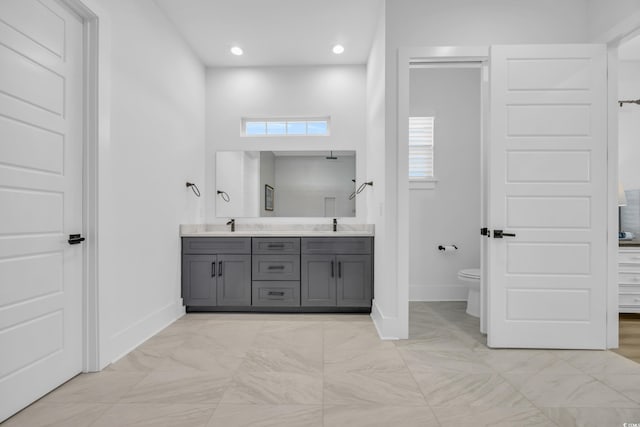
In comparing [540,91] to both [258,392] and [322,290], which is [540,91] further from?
[258,392]

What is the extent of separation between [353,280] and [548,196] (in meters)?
1.84

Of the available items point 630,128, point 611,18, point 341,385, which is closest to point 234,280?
point 341,385

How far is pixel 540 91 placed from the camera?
8.54 ft

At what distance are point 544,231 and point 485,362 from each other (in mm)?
1027

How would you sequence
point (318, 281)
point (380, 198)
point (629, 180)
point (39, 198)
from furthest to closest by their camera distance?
point (629, 180), point (318, 281), point (380, 198), point (39, 198)

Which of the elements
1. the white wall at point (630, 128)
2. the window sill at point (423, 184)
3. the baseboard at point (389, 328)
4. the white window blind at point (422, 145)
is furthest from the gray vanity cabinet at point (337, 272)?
the white wall at point (630, 128)

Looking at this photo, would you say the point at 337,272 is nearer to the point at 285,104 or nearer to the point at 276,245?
the point at 276,245

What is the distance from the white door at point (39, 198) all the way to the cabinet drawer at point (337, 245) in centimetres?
200

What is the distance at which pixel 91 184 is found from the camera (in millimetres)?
2205

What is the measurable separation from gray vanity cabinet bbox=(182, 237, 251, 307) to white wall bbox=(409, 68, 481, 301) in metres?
1.99

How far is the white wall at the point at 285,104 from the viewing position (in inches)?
163

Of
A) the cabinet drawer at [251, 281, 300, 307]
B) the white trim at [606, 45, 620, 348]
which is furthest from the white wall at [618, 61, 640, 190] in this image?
the cabinet drawer at [251, 281, 300, 307]

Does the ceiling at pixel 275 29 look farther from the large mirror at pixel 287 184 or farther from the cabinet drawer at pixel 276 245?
the cabinet drawer at pixel 276 245

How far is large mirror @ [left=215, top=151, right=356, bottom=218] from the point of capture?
4.16 m
